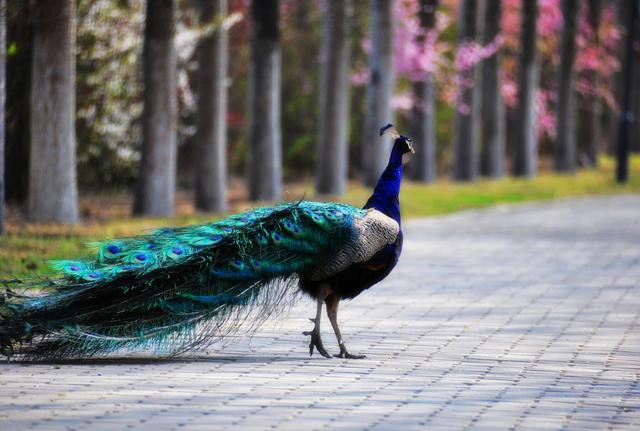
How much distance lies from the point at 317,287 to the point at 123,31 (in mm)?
14710

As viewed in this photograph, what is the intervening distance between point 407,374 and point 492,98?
1130 inches

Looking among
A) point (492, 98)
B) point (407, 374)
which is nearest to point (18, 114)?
point (407, 374)

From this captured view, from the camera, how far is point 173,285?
28.4 ft

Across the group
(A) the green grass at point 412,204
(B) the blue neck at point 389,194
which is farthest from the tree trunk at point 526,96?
(B) the blue neck at point 389,194

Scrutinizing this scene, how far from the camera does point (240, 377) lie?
8.49m

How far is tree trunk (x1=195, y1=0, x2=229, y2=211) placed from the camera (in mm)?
21922

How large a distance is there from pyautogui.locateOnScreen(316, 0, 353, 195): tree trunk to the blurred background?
0.03 meters

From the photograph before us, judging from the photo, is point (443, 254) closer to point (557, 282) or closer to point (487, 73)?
point (557, 282)

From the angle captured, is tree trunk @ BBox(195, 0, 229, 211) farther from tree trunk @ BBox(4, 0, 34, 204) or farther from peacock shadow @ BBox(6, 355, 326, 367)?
peacock shadow @ BBox(6, 355, 326, 367)

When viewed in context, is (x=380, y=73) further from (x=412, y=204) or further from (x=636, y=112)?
(x=636, y=112)

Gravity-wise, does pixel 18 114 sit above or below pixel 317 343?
above

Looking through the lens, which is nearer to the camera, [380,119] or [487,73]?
[380,119]

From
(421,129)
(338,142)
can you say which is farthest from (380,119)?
(421,129)

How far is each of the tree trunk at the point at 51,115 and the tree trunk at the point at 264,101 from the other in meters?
5.98
